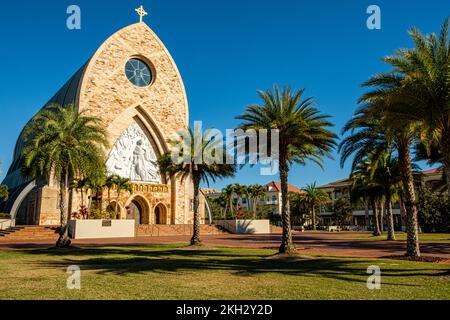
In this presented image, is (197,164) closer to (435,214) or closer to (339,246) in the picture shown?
(339,246)

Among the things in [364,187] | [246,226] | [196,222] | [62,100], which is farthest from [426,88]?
[62,100]

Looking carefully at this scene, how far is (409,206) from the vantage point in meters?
17.7

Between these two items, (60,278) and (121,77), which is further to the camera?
(121,77)

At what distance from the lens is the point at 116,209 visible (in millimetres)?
41281

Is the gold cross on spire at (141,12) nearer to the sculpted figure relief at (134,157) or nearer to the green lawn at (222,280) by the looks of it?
the sculpted figure relief at (134,157)

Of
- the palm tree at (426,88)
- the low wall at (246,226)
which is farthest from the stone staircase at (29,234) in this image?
the palm tree at (426,88)

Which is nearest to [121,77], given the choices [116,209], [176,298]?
[116,209]

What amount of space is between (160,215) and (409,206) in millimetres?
36296

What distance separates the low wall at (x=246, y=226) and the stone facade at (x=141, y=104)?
5.83 m

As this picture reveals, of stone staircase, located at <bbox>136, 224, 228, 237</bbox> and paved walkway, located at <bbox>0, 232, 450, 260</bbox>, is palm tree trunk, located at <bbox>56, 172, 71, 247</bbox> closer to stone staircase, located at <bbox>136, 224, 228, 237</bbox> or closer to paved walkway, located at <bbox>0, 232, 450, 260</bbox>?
paved walkway, located at <bbox>0, 232, 450, 260</bbox>

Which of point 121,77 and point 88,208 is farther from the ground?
point 121,77
